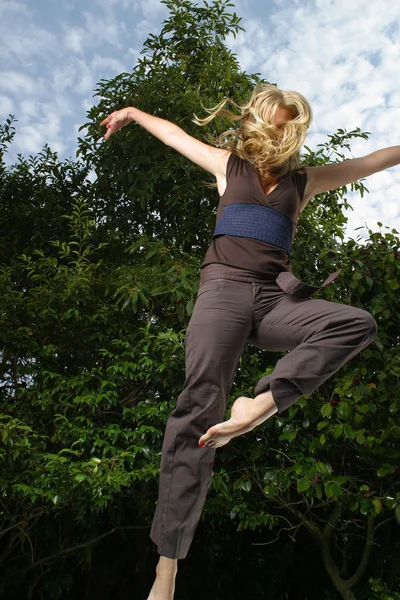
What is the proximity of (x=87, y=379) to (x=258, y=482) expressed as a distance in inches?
48.4

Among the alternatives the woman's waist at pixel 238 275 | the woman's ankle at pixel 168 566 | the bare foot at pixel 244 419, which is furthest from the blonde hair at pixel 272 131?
the woman's ankle at pixel 168 566

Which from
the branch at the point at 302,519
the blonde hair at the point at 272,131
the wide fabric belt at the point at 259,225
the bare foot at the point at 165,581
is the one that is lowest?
the bare foot at the point at 165,581

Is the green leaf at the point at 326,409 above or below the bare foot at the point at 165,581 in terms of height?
above

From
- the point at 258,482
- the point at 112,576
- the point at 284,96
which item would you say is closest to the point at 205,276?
the point at 284,96

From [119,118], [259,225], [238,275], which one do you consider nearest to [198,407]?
[238,275]

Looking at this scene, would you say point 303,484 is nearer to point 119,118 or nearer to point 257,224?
point 257,224

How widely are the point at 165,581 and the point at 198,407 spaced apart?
48 cm

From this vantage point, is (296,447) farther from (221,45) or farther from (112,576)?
(221,45)

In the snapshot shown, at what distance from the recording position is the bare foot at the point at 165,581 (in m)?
1.90

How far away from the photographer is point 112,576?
5.57 m

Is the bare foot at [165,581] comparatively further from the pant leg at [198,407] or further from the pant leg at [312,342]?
the pant leg at [312,342]

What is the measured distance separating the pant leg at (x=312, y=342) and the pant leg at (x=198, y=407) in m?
0.12

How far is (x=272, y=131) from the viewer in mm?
2053

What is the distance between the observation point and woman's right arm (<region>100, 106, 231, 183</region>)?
2.19 m
